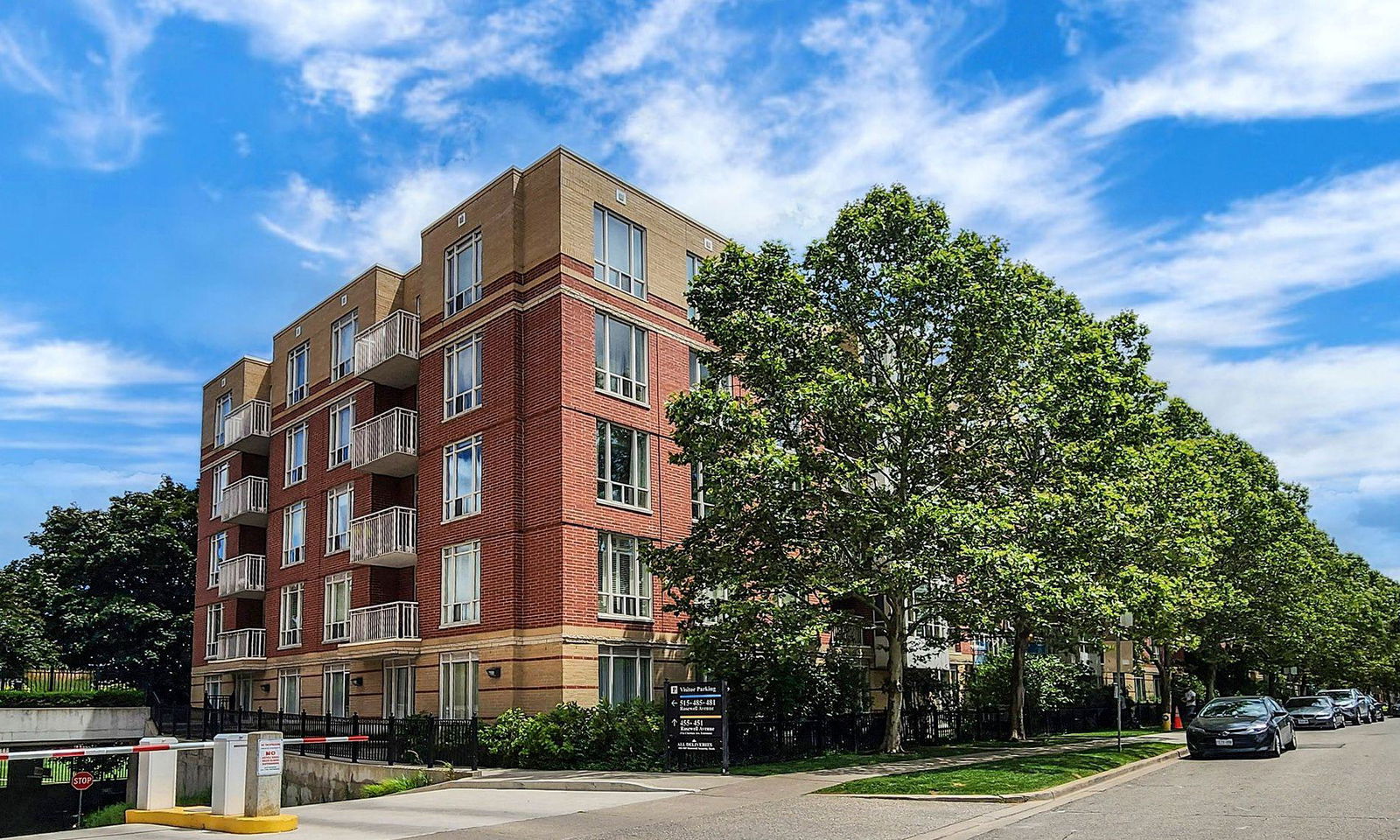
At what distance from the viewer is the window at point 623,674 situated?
28578 millimetres

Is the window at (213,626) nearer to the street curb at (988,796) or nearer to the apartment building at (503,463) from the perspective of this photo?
the apartment building at (503,463)

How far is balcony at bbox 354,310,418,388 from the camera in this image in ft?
112

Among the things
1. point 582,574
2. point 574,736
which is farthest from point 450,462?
point 574,736

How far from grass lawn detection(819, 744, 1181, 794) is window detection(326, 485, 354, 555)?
71.2 feet

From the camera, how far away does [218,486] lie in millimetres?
46500

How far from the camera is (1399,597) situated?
9194 centimetres

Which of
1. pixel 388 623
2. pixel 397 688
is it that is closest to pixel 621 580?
pixel 388 623

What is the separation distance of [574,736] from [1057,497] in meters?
11.4

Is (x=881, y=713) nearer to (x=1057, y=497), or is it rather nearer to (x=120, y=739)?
(x=1057, y=497)

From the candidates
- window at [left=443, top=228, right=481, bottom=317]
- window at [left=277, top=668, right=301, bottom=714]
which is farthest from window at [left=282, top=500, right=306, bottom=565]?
window at [left=443, top=228, right=481, bottom=317]

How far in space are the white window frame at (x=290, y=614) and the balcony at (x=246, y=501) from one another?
13.1ft

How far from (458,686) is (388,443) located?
25.1ft

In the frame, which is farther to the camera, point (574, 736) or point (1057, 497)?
point (574, 736)

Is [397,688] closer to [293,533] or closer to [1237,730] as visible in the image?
[293,533]
